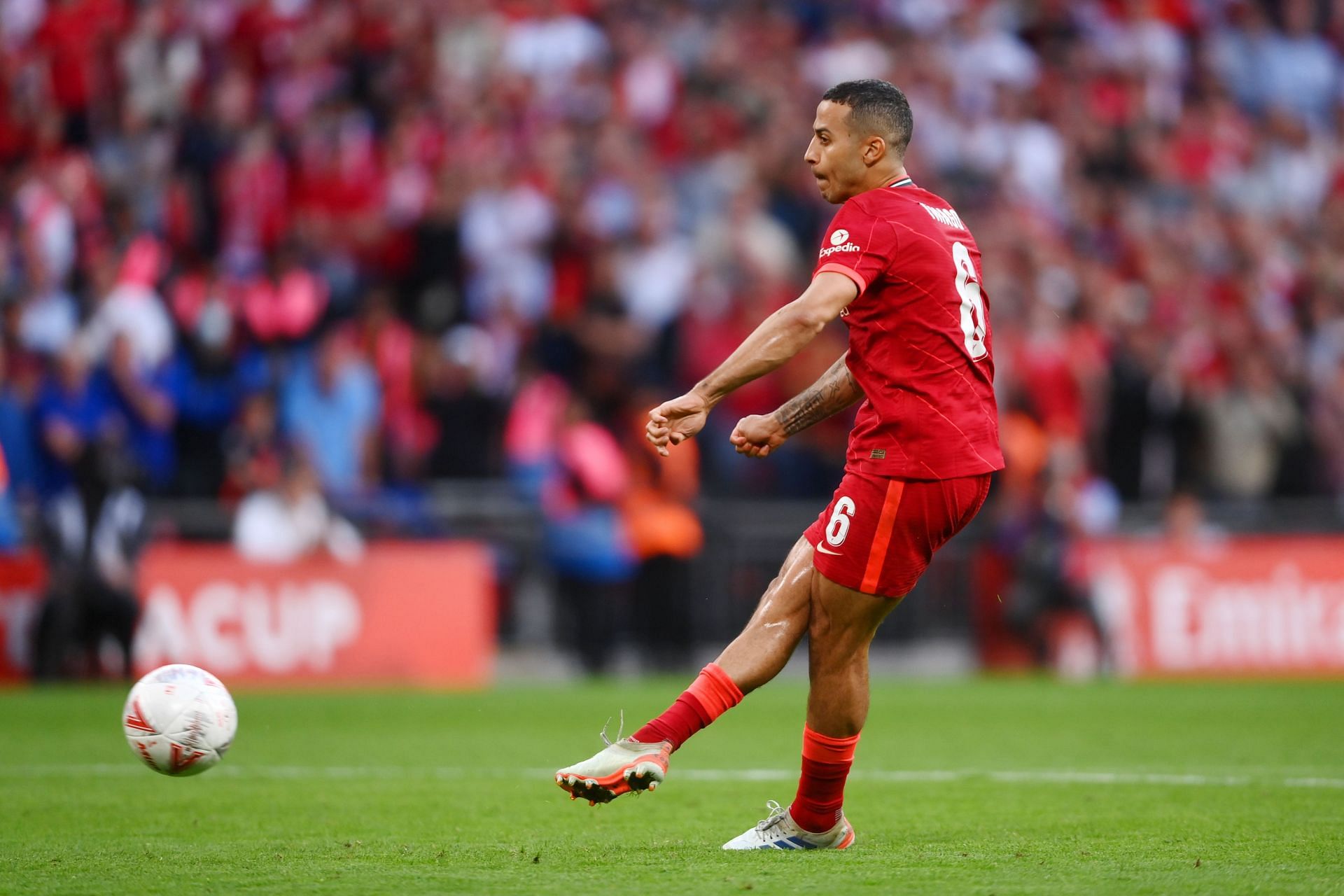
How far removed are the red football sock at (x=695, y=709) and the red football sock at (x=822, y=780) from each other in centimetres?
34

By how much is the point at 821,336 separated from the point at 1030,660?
131 inches

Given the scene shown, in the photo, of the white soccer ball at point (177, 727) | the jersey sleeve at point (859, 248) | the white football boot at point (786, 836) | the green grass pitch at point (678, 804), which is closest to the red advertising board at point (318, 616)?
the green grass pitch at point (678, 804)

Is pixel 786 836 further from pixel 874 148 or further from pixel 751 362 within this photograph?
pixel 874 148

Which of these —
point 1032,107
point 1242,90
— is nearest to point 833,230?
point 1032,107

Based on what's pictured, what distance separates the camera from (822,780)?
254 inches

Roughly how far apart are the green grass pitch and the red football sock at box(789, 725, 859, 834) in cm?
16

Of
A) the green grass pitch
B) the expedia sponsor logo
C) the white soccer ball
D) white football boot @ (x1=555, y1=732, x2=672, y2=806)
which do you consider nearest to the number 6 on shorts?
the expedia sponsor logo

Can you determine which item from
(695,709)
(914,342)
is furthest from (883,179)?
(695,709)

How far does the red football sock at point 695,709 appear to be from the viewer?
20.3 ft

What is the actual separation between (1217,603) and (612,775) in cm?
1106

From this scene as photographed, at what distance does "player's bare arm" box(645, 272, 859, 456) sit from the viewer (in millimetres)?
5914

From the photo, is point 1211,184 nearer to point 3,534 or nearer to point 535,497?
point 535,497

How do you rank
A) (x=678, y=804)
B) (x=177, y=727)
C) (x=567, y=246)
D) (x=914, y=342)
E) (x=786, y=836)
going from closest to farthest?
(x=914, y=342)
(x=786, y=836)
(x=177, y=727)
(x=678, y=804)
(x=567, y=246)

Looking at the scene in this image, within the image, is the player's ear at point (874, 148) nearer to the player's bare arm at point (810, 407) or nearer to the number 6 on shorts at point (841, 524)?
the player's bare arm at point (810, 407)
